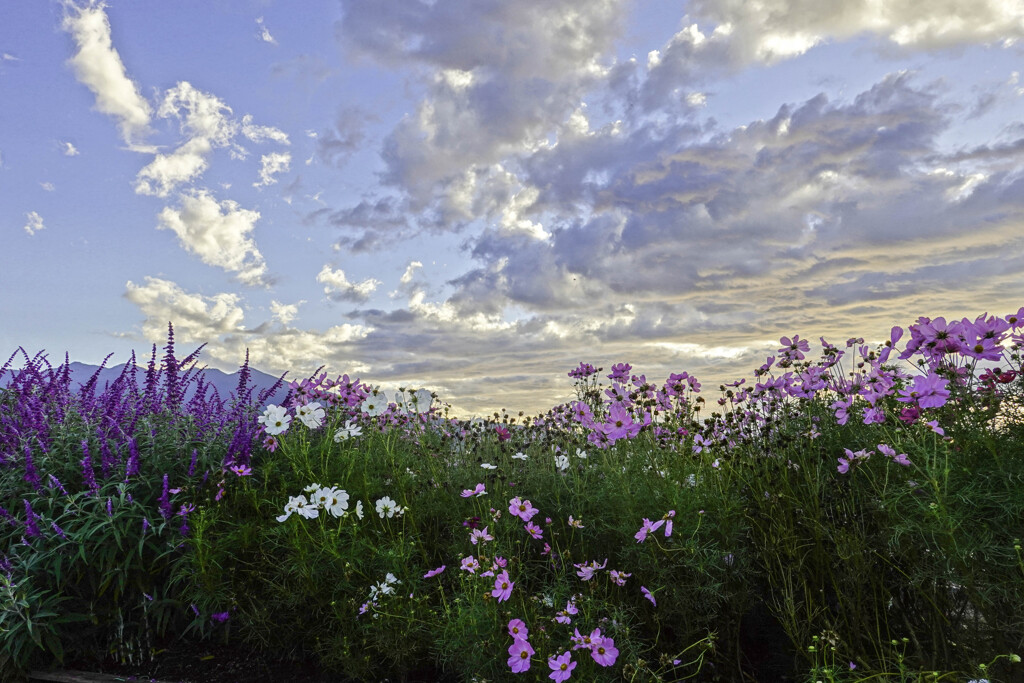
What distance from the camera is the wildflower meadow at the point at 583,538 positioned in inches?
109

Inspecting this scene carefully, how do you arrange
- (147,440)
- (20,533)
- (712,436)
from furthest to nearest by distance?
1. (147,440)
2. (20,533)
3. (712,436)

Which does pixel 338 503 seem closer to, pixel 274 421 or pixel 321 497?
pixel 321 497

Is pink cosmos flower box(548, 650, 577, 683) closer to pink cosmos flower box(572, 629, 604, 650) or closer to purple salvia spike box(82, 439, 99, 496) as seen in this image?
pink cosmos flower box(572, 629, 604, 650)

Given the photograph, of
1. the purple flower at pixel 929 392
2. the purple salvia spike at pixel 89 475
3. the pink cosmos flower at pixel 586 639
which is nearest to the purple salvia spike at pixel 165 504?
the purple salvia spike at pixel 89 475

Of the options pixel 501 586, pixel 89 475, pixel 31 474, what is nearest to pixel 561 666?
pixel 501 586

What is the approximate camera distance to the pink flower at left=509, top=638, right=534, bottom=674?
8.08ft

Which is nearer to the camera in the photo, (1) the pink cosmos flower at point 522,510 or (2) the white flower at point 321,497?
(1) the pink cosmos flower at point 522,510

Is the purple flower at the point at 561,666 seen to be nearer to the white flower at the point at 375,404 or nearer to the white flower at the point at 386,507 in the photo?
the white flower at the point at 386,507

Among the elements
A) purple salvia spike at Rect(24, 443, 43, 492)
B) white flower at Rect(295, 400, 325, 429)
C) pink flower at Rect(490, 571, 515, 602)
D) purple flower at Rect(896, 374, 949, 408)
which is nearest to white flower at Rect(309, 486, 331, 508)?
white flower at Rect(295, 400, 325, 429)

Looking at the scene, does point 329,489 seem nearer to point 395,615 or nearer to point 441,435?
point 395,615

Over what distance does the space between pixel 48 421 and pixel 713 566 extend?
14.6 feet

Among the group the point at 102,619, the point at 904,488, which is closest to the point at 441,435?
the point at 102,619

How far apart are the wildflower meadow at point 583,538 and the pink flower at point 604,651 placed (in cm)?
1

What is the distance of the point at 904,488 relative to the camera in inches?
115
